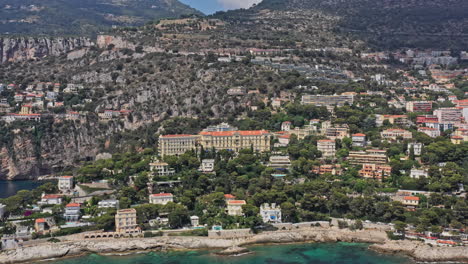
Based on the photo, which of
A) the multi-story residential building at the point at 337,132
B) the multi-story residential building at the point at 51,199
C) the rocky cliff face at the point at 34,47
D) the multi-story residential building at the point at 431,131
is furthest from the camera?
the rocky cliff face at the point at 34,47

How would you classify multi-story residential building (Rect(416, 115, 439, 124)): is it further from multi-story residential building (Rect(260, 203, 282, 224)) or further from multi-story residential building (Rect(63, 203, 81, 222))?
multi-story residential building (Rect(63, 203, 81, 222))

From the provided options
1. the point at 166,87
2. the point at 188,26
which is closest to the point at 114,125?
the point at 166,87

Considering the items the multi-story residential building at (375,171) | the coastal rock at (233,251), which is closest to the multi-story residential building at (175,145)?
the multi-story residential building at (375,171)

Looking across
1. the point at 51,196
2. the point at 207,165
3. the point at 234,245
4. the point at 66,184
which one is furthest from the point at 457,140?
the point at 51,196

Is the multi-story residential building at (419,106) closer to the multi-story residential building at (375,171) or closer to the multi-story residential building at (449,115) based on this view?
the multi-story residential building at (449,115)

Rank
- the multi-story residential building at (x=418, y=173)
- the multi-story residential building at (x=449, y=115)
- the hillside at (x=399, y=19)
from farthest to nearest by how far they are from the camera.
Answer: the hillside at (x=399, y=19) → the multi-story residential building at (x=449, y=115) → the multi-story residential building at (x=418, y=173)

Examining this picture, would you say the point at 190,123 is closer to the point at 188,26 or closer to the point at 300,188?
the point at 300,188

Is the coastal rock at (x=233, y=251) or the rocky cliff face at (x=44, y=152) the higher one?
the rocky cliff face at (x=44, y=152)
